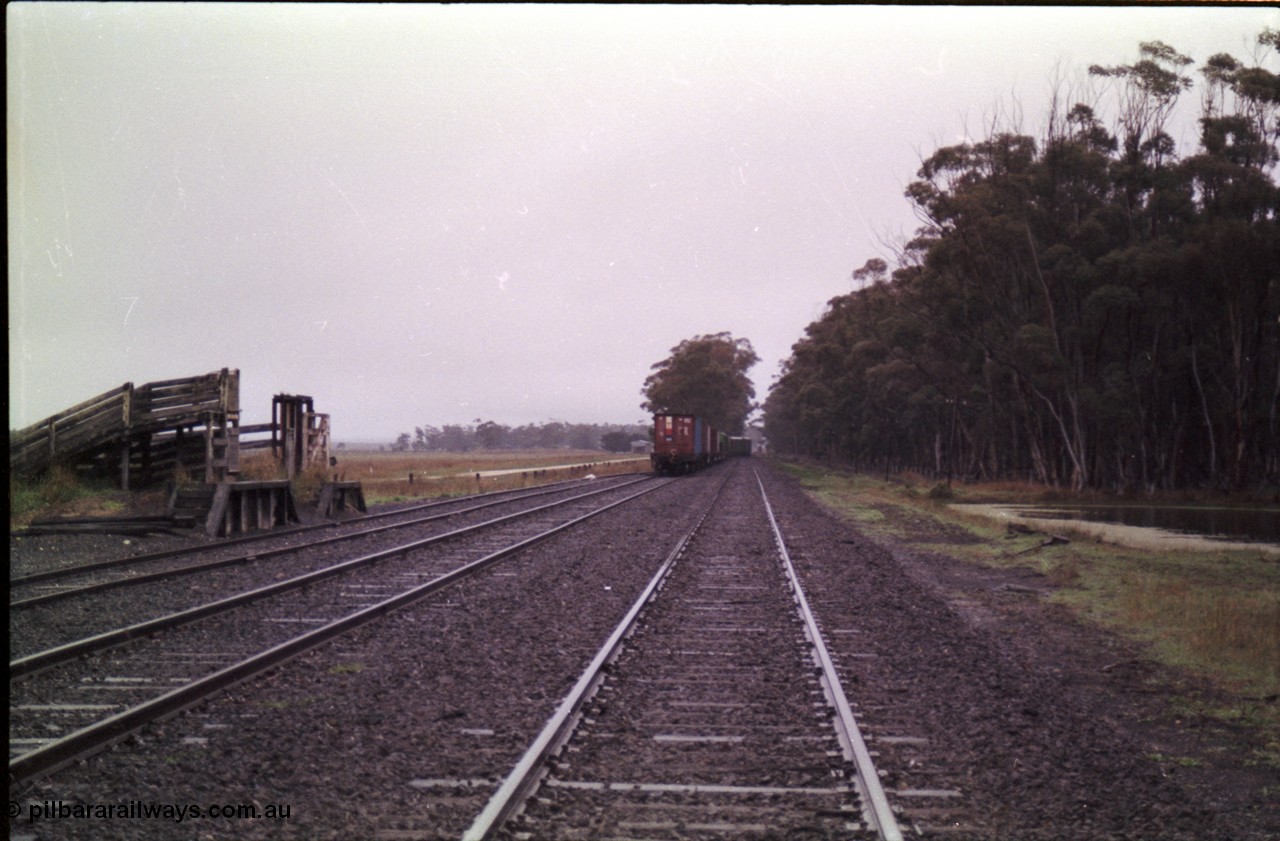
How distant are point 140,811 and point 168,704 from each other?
5.03 feet

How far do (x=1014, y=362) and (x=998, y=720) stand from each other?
37635 mm

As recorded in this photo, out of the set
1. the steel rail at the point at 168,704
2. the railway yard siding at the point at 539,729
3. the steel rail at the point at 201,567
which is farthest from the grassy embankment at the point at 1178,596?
the steel rail at the point at 201,567

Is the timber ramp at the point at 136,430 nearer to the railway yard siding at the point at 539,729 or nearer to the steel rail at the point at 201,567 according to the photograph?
the steel rail at the point at 201,567

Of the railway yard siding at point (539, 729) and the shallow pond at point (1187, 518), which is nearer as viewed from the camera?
the railway yard siding at point (539, 729)

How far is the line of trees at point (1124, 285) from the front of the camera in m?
34.0

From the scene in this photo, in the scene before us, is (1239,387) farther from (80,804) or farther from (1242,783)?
(80,804)

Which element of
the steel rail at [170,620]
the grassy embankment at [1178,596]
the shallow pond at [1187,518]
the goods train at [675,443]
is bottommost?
the shallow pond at [1187,518]

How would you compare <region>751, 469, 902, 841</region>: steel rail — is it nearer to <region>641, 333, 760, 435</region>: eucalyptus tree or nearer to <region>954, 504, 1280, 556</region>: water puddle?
<region>954, 504, 1280, 556</region>: water puddle

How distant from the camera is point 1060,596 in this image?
12.2m

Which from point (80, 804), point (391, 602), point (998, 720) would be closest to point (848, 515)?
point (391, 602)

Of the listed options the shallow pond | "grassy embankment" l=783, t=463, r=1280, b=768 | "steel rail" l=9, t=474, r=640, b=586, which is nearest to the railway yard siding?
"grassy embankment" l=783, t=463, r=1280, b=768

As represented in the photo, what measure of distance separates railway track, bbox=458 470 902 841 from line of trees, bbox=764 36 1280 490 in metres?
30.1

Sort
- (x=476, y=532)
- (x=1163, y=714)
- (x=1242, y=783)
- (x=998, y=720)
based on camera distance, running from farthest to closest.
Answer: (x=476, y=532) → (x=1163, y=714) → (x=998, y=720) → (x=1242, y=783)

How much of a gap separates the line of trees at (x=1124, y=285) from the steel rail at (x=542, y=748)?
30769 millimetres
